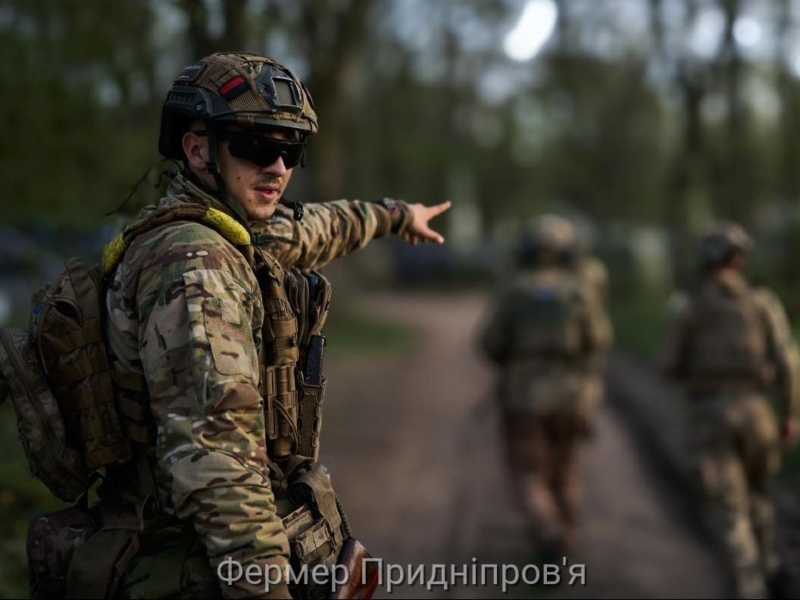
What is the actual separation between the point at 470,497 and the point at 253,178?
643cm

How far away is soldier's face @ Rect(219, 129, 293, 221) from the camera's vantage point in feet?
9.90

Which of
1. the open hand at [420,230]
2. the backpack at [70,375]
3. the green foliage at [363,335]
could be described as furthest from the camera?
the green foliage at [363,335]

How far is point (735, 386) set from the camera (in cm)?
669

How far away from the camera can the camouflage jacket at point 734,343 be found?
6.66 m

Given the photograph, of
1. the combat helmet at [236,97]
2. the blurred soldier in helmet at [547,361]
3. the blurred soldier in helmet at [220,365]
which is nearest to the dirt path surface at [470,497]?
the blurred soldier in helmet at [547,361]

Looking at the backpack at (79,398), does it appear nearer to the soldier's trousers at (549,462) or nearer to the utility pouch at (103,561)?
the utility pouch at (103,561)

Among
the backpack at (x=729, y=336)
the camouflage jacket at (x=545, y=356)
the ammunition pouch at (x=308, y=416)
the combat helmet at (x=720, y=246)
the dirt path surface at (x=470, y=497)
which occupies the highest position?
the ammunition pouch at (x=308, y=416)

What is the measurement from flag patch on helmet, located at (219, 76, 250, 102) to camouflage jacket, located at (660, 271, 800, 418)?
443 centimetres

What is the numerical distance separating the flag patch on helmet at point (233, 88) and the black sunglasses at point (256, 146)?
10cm

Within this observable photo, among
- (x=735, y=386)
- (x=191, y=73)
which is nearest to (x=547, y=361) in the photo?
(x=735, y=386)

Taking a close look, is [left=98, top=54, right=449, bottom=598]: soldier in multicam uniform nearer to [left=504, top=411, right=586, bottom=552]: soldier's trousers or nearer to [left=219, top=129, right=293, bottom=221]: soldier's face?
[left=219, top=129, right=293, bottom=221]: soldier's face

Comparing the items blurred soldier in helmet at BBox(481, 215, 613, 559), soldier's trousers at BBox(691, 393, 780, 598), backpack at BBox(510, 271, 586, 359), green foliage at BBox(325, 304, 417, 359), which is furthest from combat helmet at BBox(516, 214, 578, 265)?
green foliage at BBox(325, 304, 417, 359)

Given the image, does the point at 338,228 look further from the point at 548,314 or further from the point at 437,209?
the point at 548,314

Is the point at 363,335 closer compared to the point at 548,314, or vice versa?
the point at 548,314
